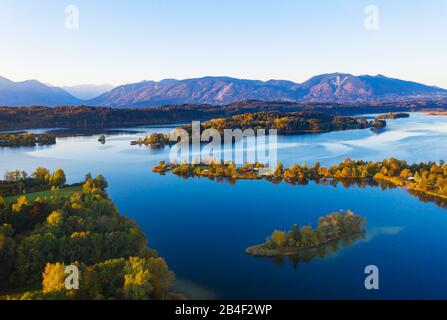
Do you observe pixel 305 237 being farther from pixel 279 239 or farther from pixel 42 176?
pixel 42 176

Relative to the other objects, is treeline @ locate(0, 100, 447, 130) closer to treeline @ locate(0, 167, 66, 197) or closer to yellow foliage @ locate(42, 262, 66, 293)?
treeline @ locate(0, 167, 66, 197)

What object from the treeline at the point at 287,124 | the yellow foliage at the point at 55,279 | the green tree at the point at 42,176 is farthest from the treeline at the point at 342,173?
the treeline at the point at 287,124

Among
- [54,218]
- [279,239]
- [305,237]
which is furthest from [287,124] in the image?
[54,218]

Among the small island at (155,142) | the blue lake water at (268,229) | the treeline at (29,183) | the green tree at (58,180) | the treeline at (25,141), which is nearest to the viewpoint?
the blue lake water at (268,229)

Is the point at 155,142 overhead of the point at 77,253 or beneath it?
overhead

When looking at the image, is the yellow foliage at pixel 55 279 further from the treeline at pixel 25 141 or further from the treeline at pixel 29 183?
the treeline at pixel 25 141
